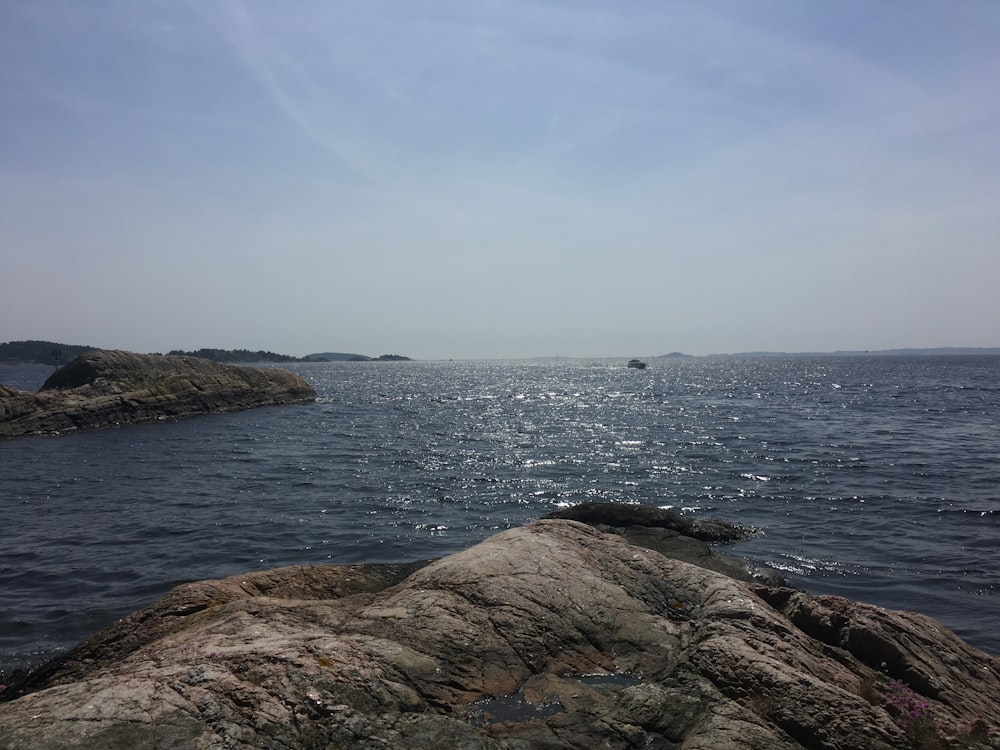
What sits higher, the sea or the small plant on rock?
the small plant on rock

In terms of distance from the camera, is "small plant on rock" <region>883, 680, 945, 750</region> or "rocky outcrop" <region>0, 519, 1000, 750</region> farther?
"small plant on rock" <region>883, 680, 945, 750</region>

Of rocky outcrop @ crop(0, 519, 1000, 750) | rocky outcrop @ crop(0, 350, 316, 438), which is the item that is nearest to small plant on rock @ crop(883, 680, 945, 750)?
rocky outcrop @ crop(0, 519, 1000, 750)

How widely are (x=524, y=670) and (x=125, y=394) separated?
45230 millimetres

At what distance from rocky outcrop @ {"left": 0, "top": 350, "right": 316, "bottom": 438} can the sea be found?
95.7 inches

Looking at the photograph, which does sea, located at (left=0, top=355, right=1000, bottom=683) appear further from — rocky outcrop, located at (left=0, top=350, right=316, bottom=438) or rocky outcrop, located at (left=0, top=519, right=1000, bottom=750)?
rocky outcrop, located at (left=0, top=519, right=1000, bottom=750)

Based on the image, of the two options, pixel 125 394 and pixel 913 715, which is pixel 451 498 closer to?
pixel 913 715

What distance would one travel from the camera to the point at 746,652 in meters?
6.32

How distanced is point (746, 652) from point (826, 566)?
9.74 metres

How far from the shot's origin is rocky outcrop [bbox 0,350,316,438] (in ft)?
123

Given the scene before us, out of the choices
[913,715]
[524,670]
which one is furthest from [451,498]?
[913,715]

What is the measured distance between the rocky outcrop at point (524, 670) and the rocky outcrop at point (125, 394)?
37.8m

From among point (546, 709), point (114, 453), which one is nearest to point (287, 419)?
point (114, 453)

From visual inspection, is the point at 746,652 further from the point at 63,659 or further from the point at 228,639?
the point at 63,659

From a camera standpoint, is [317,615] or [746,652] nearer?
[746,652]
